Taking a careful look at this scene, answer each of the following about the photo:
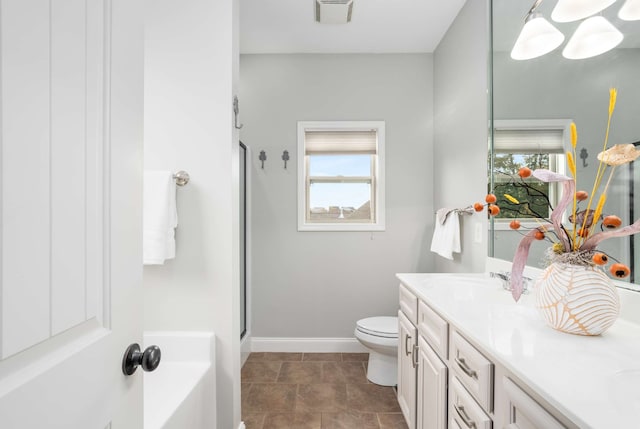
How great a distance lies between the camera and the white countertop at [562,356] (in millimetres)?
592

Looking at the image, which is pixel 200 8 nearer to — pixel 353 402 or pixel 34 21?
pixel 34 21

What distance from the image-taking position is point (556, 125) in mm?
1304

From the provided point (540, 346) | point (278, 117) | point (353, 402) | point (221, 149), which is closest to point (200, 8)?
point (221, 149)

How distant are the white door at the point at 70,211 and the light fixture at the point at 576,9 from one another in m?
1.41

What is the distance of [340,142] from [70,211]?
2503 millimetres

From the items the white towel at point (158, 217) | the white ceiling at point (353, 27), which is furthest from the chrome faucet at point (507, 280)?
the white ceiling at point (353, 27)

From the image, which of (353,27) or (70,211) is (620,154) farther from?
(353,27)

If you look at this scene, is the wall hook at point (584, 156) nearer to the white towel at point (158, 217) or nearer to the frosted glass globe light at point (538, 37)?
the frosted glass globe light at point (538, 37)

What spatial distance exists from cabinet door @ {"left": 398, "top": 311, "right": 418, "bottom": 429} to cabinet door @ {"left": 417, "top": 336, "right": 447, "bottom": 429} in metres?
0.07

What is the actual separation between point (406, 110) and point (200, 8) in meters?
1.85

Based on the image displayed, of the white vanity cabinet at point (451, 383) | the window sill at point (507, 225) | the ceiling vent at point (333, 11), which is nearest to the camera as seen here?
the white vanity cabinet at point (451, 383)

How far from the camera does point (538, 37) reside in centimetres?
132

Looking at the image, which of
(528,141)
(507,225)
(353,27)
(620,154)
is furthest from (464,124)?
(620,154)

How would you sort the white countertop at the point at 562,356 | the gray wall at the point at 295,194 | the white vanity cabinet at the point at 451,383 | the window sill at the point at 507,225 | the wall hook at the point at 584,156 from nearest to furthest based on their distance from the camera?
the white countertop at the point at 562,356 < the white vanity cabinet at the point at 451,383 < the wall hook at the point at 584,156 < the window sill at the point at 507,225 < the gray wall at the point at 295,194
